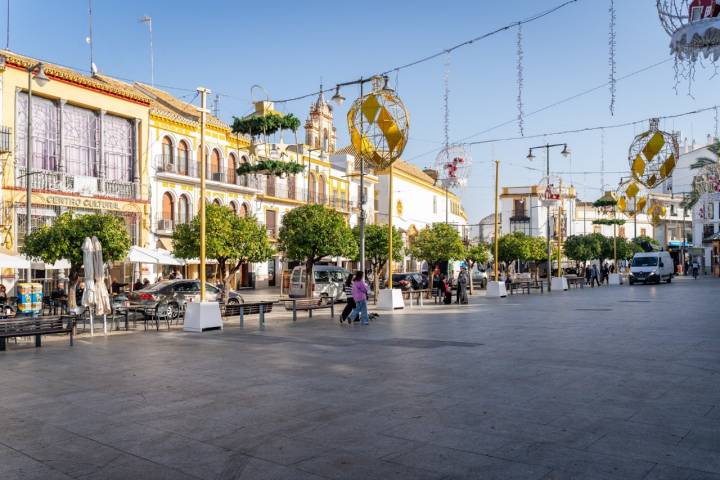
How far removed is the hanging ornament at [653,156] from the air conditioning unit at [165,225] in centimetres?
2486

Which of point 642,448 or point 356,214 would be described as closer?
point 642,448

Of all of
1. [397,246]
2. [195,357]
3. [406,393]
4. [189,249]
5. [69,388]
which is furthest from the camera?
[397,246]

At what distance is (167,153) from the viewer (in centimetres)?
3616

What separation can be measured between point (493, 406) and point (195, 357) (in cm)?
632

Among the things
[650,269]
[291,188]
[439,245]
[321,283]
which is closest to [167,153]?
[291,188]

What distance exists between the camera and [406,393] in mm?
8500

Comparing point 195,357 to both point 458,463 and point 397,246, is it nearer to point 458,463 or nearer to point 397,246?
point 458,463

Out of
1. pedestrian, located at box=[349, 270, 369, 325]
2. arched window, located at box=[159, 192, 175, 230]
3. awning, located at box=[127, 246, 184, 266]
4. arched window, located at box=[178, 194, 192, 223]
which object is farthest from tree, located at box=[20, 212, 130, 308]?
arched window, located at box=[178, 194, 192, 223]

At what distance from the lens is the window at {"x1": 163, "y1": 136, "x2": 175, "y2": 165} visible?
35812 mm

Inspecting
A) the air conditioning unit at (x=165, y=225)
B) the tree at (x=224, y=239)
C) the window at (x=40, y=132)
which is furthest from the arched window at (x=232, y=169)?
the tree at (x=224, y=239)

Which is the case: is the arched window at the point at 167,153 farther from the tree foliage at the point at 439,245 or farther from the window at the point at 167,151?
the tree foliage at the point at 439,245

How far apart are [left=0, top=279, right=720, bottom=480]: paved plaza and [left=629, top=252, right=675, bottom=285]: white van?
32916 mm

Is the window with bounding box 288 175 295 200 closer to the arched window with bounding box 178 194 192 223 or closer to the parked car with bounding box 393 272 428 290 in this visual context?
the arched window with bounding box 178 194 192 223

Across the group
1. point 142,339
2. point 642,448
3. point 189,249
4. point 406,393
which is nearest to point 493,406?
point 406,393
